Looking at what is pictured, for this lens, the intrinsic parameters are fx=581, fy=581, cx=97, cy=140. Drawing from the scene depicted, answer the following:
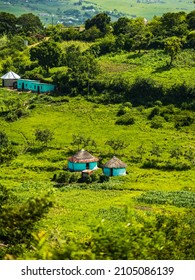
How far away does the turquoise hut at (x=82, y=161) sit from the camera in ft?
163

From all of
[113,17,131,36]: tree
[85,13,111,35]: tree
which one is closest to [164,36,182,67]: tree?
[113,17,131,36]: tree

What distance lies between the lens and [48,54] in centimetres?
7881

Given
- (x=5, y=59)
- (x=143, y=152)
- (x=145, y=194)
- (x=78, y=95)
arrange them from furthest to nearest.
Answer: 1. (x=5, y=59)
2. (x=78, y=95)
3. (x=143, y=152)
4. (x=145, y=194)

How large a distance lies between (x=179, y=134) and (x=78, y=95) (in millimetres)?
17312

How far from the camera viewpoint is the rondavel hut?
77.1 meters

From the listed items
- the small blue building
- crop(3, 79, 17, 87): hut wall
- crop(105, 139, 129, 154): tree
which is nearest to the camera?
crop(105, 139, 129, 154): tree

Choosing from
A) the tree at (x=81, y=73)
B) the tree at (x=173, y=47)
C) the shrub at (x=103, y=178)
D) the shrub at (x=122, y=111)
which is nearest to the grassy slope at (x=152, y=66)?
the tree at (x=173, y=47)

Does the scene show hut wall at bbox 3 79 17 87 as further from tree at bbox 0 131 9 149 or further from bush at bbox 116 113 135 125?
tree at bbox 0 131 9 149

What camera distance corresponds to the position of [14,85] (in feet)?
253

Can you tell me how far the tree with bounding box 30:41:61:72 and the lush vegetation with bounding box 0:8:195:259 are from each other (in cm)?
14

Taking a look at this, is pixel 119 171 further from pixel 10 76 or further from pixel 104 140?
pixel 10 76

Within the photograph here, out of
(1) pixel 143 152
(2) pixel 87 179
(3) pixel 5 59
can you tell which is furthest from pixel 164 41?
(2) pixel 87 179

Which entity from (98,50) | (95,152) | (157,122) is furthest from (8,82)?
(95,152)

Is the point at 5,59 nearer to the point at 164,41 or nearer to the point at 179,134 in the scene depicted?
the point at 164,41
